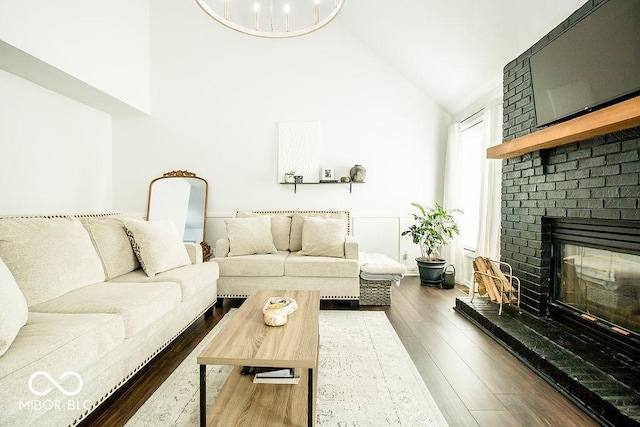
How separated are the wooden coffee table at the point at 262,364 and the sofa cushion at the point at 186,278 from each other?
2.60 feet

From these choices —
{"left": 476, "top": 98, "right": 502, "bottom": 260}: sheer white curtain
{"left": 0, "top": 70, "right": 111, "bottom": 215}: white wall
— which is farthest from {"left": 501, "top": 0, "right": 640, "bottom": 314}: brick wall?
{"left": 0, "top": 70, "right": 111, "bottom": 215}: white wall

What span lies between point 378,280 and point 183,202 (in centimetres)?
284

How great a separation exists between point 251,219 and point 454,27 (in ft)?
9.08

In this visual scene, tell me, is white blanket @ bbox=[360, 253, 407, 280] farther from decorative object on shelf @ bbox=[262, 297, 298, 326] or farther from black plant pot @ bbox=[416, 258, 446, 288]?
decorative object on shelf @ bbox=[262, 297, 298, 326]

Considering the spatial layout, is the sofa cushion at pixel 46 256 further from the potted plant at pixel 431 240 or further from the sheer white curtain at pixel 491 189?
the sheer white curtain at pixel 491 189

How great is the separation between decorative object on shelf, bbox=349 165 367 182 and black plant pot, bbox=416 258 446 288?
4.32 feet

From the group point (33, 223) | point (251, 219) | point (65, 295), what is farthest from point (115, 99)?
point (65, 295)

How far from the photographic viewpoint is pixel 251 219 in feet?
11.7

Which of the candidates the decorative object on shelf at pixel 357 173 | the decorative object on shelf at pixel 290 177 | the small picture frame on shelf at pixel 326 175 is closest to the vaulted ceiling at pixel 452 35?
the decorative object on shelf at pixel 357 173

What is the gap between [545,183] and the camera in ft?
8.05

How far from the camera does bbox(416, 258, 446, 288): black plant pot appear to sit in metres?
3.86

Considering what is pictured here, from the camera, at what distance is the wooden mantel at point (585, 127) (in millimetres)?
1544

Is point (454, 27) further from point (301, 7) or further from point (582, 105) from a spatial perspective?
point (301, 7)

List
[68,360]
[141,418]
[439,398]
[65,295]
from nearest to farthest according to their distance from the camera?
1. [68,360]
2. [141,418]
3. [439,398]
4. [65,295]
